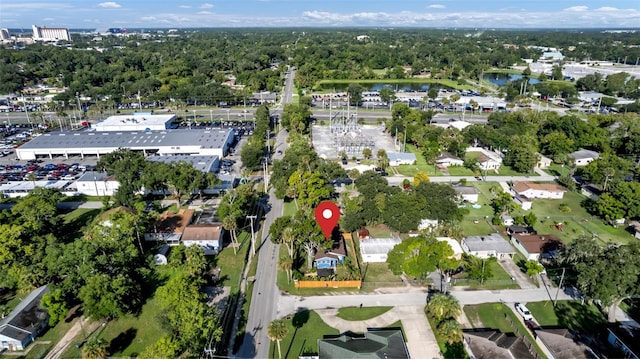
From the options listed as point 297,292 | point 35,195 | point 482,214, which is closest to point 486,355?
point 297,292

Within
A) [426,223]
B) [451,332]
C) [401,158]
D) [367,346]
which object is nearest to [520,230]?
[426,223]

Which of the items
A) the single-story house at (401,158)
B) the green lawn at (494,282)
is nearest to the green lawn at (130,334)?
the green lawn at (494,282)

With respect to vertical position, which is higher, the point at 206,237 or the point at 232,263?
the point at 206,237

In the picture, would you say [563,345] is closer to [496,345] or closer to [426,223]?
[496,345]

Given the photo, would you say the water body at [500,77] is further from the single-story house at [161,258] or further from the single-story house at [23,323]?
the single-story house at [23,323]

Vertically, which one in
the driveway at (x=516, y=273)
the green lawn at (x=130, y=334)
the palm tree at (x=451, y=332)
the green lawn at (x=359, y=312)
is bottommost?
the driveway at (x=516, y=273)
